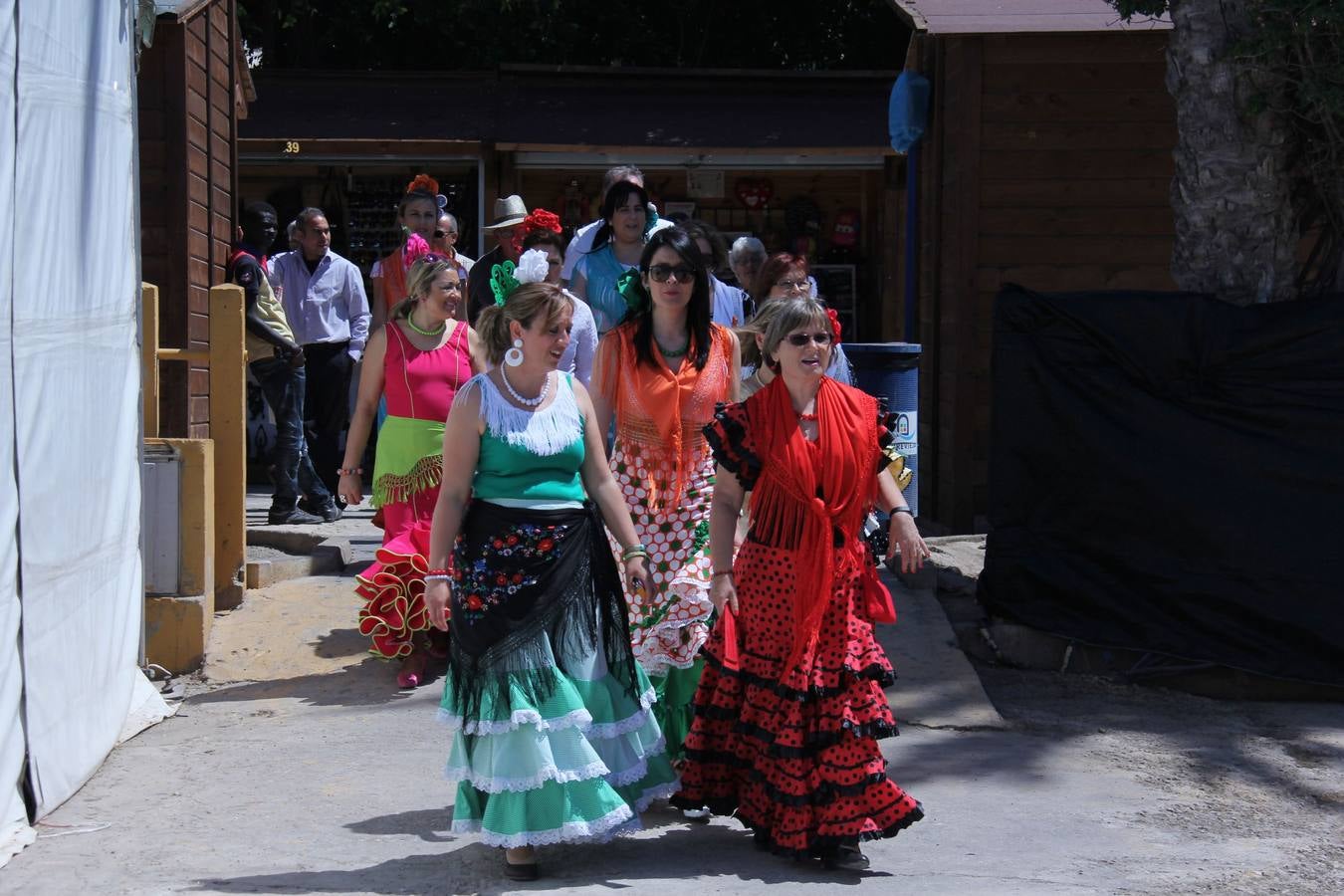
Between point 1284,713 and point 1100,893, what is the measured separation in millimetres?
2692

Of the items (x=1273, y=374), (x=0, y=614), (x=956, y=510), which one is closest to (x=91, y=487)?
(x=0, y=614)

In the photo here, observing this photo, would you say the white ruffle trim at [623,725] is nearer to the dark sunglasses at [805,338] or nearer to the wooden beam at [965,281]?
the dark sunglasses at [805,338]

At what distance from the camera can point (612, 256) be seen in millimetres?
7051

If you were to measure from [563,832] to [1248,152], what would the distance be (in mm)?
4886

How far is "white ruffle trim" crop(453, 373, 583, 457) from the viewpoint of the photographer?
4.82 meters

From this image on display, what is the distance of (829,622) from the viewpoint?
490 cm

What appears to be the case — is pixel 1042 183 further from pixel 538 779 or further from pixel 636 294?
pixel 538 779

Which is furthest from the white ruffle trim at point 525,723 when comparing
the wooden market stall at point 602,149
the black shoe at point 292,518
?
the wooden market stall at point 602,149

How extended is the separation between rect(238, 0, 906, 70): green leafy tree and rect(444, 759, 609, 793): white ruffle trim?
586 inches

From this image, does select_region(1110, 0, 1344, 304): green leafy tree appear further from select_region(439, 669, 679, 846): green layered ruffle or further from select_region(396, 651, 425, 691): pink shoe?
select_region(439, 669, 679, 846): green layered ruffle

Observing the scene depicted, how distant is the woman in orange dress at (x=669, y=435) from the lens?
18.0 feet

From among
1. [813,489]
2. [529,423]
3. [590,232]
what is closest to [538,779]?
[529,423]

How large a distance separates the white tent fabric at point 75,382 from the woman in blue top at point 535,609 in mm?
Result: 1342

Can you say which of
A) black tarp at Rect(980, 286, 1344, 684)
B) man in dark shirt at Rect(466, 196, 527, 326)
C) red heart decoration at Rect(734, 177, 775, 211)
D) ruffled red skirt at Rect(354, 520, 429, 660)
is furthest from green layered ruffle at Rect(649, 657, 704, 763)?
red heart decoration at Rect(734, 177, 775, 211)
